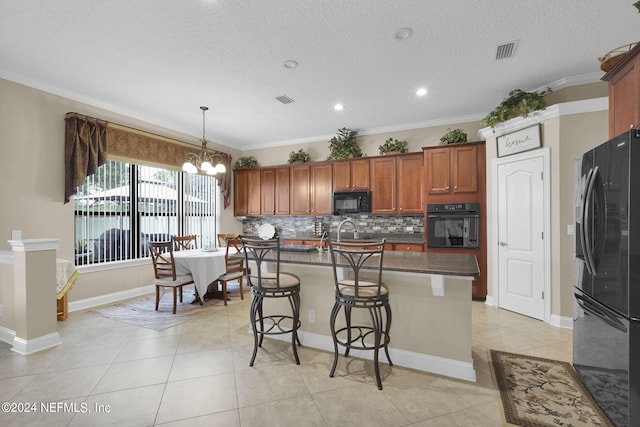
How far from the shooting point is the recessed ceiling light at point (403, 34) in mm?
2664

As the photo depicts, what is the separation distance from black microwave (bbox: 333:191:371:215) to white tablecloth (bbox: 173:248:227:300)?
2405 millimetres

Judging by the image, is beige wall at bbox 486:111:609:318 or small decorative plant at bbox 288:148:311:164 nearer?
beige wall at bbox 486:111:609:318

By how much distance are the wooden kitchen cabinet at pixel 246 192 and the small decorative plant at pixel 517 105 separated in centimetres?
451

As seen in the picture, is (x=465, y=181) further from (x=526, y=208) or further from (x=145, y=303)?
(x=145, y=303)

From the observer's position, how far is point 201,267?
163 inches

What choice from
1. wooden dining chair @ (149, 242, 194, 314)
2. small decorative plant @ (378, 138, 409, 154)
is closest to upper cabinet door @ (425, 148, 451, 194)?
small decorative plant @ (378, 138, 409, 154)

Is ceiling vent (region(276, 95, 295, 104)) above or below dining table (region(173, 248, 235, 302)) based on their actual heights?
above

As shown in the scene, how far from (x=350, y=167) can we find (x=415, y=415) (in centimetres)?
435

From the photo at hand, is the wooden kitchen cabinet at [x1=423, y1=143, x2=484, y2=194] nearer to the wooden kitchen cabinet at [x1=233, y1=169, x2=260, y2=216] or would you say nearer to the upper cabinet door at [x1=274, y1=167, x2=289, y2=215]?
the upper cabinet door at [x1=274, y1=167, x2=289, y2=215]

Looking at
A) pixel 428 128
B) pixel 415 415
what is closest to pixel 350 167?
pixel 428 128

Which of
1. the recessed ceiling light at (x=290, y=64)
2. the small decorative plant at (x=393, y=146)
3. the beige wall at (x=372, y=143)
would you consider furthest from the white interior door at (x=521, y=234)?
the recessed ceiling light at (x=290, y=64)

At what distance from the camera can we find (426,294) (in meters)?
2.50

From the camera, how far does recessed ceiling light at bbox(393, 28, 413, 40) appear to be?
8.74ft

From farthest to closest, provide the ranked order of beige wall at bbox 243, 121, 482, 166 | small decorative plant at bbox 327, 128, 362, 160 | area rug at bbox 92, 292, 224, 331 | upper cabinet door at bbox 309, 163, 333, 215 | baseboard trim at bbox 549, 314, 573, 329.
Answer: upper cabinet door at bbox 309, 163, 333, 215, small decorative plant at bbox 327, 128, 362, 160, beige wall at bbox 243, 121, 482, 166, area rug at bbox 92, 292, 224, 331, baseboard trim at bbox 549, 314, 573, 329
